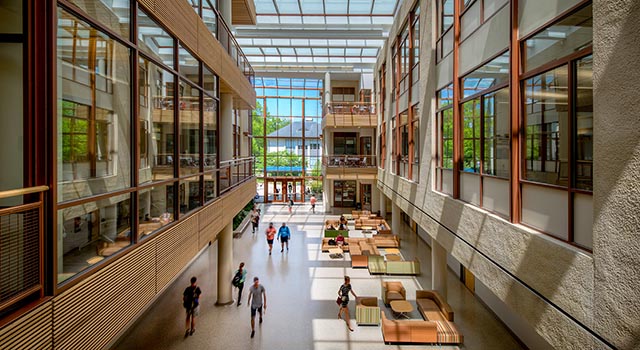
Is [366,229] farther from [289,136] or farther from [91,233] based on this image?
[91,233]

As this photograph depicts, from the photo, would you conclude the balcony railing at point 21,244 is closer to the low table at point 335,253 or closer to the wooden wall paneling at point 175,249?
the wooden wall paneling at point 175,249

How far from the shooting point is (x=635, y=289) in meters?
3.15

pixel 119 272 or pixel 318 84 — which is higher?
pixel 318 84

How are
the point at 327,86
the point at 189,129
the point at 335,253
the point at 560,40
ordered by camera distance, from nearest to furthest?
the point at 560,40
the point at 189,129
the point at 335,253
the point at 327,86

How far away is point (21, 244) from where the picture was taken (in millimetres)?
2941

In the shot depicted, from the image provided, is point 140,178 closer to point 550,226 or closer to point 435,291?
point 550,226

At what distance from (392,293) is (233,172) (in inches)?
258

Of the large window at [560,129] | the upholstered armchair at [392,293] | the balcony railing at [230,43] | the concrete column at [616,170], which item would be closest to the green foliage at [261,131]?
the balcony railing at [230,43]

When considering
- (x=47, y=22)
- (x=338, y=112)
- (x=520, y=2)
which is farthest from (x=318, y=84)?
(x=47, y=22)

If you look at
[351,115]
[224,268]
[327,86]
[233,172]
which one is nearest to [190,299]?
[224,268]

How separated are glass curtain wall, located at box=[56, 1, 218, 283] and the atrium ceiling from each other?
1477cm

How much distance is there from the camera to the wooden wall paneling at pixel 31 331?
263 centimetres

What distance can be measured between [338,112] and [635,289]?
25535 mm

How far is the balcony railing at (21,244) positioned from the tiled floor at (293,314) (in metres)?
7.31
